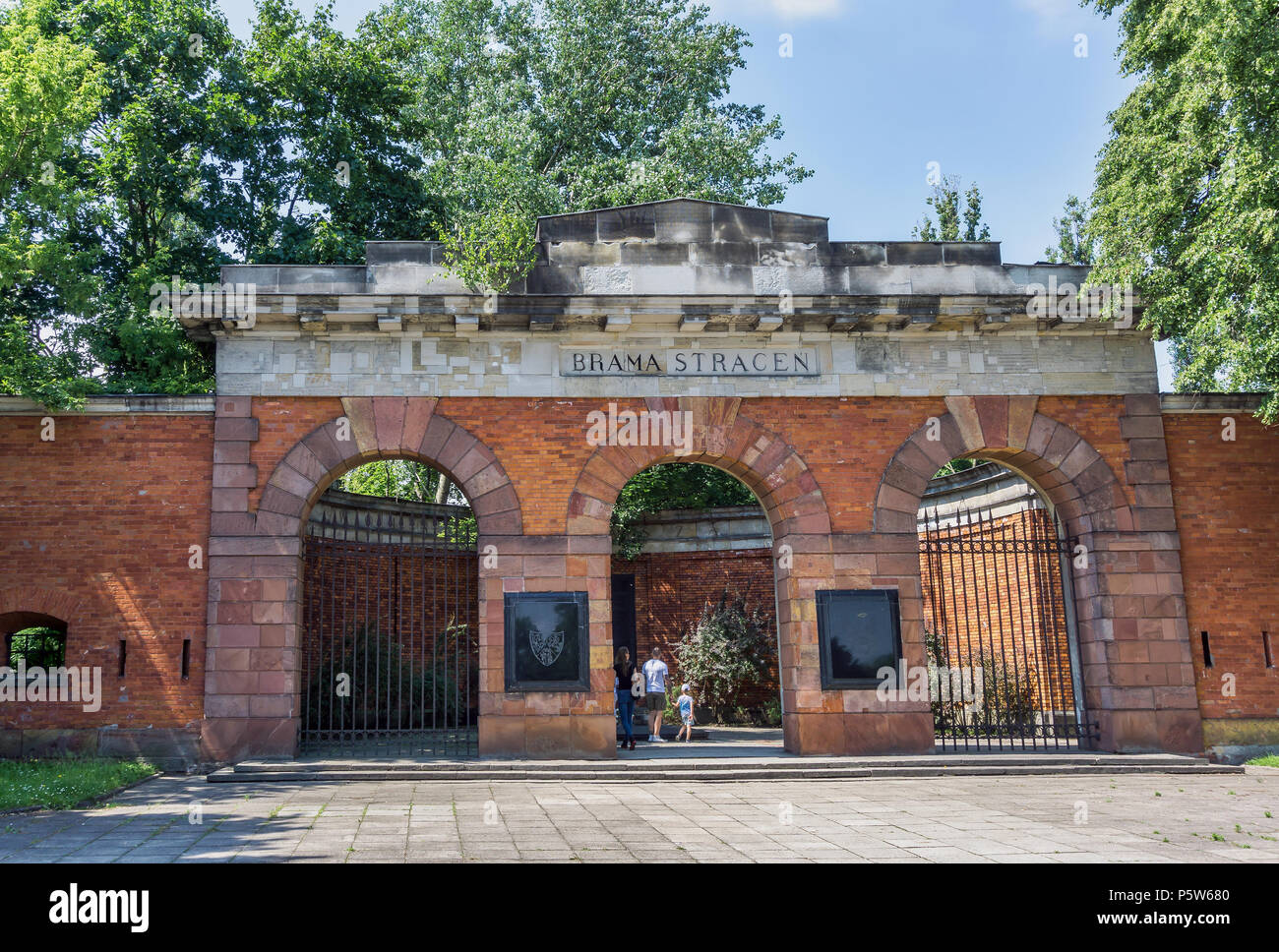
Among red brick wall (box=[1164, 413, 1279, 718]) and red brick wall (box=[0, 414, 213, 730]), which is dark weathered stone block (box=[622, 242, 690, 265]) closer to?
red brick wall (box=[0, 414, 213, 730])

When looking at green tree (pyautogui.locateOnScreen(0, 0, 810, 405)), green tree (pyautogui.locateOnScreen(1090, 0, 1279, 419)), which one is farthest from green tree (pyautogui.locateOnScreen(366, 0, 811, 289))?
green tree (pyautogui.locateOnScreen(1090, 0, 1279, 419))

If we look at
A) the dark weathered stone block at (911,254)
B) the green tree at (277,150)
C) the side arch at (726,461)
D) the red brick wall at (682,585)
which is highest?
the green tree at (277,150)

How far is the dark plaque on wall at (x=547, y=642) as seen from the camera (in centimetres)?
1294

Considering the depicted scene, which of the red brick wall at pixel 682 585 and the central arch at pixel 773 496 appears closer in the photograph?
the central arch at pixel 773 496

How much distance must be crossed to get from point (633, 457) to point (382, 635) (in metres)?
6.61

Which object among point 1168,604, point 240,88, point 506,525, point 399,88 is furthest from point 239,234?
point 1168,604

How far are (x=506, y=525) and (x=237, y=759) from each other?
178 inches

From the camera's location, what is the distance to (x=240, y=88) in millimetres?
19047

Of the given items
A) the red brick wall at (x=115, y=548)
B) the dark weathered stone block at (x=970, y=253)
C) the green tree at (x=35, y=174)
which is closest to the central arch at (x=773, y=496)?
the dark weathered stone block at (x=970, y=253)

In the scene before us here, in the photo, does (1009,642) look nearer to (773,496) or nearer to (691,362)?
(773,496)

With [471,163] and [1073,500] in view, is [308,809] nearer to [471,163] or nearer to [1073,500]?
[1073,500]

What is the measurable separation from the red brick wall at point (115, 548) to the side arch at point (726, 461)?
5.29 metres

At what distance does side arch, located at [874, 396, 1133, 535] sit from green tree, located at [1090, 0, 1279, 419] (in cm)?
172

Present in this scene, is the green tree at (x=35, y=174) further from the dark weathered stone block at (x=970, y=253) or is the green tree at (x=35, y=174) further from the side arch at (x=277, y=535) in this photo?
the dark weathered stone block at (x=970, y=253)
